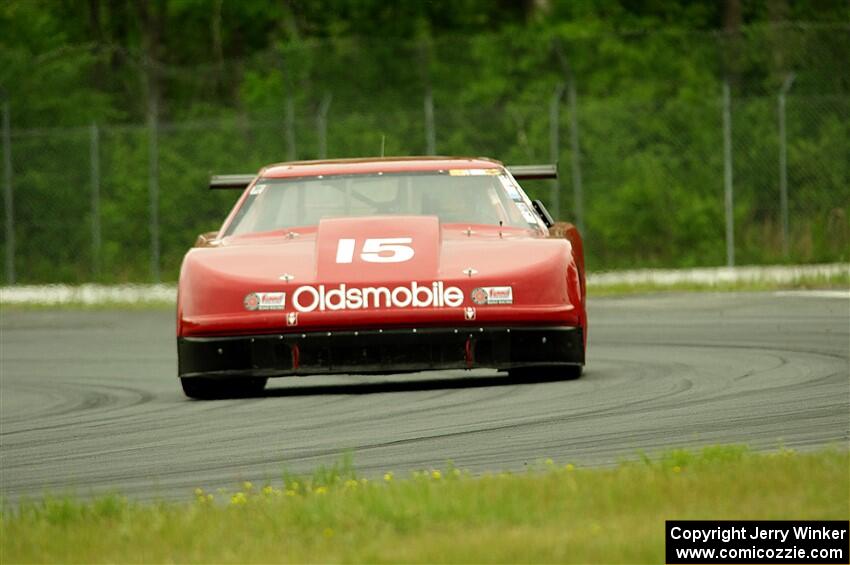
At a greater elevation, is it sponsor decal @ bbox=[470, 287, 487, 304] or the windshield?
the windshield

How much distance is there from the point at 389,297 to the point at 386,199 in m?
1.52

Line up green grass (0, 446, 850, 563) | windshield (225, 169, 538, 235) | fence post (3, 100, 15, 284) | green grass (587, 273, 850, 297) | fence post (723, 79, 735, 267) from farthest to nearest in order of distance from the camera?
fence post (3, 100, 15, 284), fence post (723, 79, 735, 267), green grass (587, 273, 850, 297), windshield (225, 169, 538, 235), green grass (0, 446, 850, 563)

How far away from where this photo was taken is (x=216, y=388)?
11.7 meters

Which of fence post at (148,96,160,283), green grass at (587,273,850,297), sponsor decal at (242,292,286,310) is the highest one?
sponsor decal at (242,292,286,310)

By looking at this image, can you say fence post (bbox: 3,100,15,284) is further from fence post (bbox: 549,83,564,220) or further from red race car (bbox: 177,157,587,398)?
red race car (bbox: 177,157,587,398)

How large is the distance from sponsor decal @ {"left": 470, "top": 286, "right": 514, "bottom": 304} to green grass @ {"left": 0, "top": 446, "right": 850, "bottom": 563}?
339 centimetres

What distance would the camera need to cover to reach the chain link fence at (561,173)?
25.9 metres

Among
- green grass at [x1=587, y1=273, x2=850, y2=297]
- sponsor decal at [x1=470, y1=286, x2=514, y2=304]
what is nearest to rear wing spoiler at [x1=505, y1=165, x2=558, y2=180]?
sponsor decal at [x1=470, y1=286, x2=514, y2=304]

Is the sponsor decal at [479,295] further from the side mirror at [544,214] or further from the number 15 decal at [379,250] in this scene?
the side mirror at [544,214]

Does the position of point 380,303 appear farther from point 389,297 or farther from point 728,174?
point 728,174

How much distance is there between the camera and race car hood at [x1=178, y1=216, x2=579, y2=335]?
1083 cm

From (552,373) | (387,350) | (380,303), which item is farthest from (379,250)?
(552,373)

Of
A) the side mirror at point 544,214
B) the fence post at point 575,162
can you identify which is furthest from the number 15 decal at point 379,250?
the fence post at point 575,162

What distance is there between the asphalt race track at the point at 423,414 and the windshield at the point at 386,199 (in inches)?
40.5
